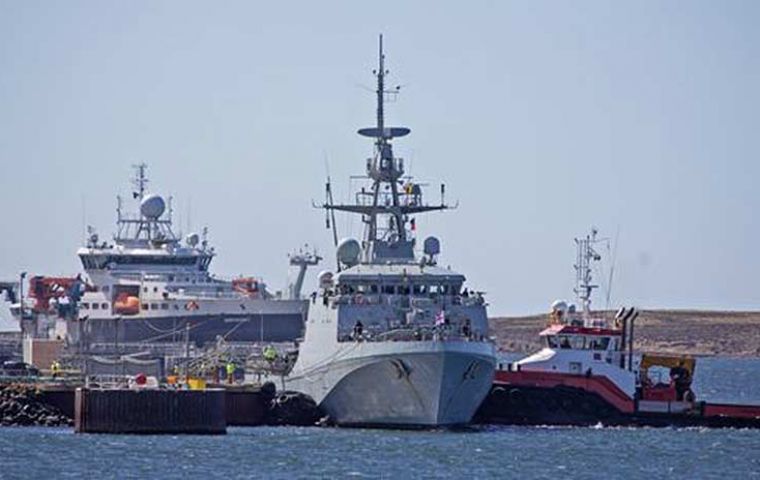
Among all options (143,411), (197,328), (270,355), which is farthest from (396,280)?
(197,328)

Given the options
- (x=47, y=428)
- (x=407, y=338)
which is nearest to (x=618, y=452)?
(x=407, y=338)

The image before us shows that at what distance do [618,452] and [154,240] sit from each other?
5045 cm

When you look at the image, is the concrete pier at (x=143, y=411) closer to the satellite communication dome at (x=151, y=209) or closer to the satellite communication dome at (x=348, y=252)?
the satellite communication dome at (x=348, y=252)

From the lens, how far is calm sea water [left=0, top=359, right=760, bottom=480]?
79625 mm

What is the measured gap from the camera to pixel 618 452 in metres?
88.4

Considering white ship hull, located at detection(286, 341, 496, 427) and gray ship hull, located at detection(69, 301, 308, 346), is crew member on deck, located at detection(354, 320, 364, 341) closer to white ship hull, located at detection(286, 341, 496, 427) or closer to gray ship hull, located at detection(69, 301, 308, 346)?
white ship hull, located at detection(286, 341, 496, 427)

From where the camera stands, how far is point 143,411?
8931 centimetres

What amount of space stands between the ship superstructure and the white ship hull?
34.3 meters

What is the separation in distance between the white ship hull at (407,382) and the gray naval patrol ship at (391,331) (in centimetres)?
3

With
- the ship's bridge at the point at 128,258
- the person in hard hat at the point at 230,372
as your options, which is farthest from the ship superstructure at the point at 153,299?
the person in hard hat at the point at 230,372

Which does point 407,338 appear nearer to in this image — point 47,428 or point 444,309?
point 444,309

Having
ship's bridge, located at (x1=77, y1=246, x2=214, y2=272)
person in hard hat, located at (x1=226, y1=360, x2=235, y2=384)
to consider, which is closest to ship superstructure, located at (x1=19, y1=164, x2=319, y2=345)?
ship's bridge, located at (x1=77, y1=246, x2=214, y2=272)

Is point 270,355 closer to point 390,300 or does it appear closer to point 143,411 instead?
point 390,300

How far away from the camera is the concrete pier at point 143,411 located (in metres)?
89.2
